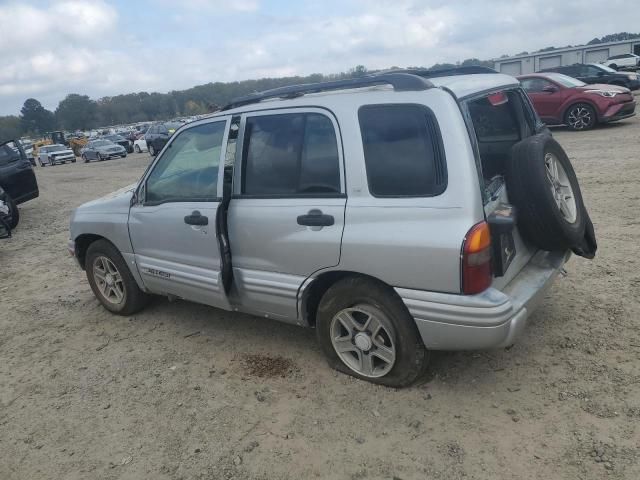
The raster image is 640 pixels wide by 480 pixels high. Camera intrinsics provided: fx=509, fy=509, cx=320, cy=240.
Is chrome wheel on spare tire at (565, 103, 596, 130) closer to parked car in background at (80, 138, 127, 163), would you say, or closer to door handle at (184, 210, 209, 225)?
door handle at (184, 210, 209, 225)

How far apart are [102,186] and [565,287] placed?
1394 cm

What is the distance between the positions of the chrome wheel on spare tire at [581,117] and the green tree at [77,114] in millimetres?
93382

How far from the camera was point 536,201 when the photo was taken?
113 inches

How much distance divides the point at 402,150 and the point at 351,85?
0.61 metres

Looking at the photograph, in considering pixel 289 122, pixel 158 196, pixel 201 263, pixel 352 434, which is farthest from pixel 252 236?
pixel 352 434

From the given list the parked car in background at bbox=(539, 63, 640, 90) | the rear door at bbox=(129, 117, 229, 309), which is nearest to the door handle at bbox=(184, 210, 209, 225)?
the rear door at bbox=(129, 117, 229, 309)

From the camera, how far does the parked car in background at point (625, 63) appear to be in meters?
27.8

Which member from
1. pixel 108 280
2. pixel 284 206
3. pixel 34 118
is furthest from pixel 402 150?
pixel 34 118

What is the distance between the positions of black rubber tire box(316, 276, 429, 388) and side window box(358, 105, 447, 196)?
57 cm

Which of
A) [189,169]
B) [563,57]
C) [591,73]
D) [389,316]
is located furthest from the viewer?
[563,57]

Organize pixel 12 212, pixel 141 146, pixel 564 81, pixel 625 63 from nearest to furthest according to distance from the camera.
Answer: pixel 12 212 < pixel 564 81 < pixel 625 63 < pixel 141 146

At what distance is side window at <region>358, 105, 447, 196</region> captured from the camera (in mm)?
2707

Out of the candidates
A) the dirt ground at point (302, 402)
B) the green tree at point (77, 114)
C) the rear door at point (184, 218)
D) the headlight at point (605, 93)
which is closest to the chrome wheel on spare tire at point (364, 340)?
the dirt ground at point (302, 402)

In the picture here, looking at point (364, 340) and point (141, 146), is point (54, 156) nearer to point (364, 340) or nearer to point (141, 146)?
point (141, 146)
